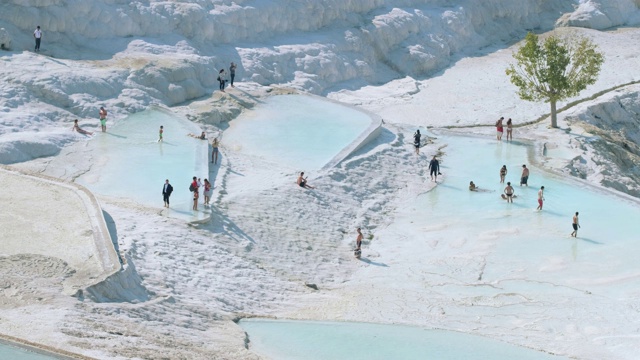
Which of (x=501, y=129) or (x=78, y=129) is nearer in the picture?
(x=78, y=129)

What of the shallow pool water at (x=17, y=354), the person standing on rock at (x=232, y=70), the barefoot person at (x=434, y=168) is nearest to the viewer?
the shallow pool water at (x=17, y=354)

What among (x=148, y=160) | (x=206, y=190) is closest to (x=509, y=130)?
(x=148, y=160)

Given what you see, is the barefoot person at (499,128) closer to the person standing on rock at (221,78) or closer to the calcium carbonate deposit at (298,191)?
the calcium carbonate deposit at (298,191)

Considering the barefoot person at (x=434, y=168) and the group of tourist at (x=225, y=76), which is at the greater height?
the group of tourist at (x=225, y=76)

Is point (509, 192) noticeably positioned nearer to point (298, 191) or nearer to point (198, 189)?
point (298, 191)

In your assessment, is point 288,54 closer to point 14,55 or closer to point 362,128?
point 362,128

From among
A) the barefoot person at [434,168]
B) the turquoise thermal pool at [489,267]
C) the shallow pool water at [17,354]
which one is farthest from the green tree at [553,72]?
the shallow pool water at [17,354]
